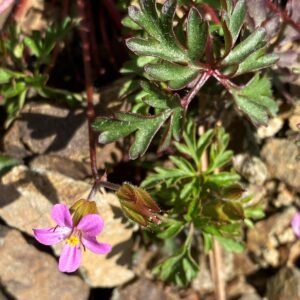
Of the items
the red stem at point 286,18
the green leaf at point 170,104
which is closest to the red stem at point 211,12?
the red stem at point 286,18

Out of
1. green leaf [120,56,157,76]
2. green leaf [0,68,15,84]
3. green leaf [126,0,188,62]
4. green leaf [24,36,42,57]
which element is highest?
green leaf [126,0,188,62]

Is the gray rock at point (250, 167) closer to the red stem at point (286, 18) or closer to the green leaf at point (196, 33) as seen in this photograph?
the red stem at point (286, 18)

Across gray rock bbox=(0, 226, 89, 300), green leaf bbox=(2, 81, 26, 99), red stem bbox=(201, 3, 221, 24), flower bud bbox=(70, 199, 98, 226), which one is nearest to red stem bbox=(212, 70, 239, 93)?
red stem bbox=(201, 3, 221, 24)

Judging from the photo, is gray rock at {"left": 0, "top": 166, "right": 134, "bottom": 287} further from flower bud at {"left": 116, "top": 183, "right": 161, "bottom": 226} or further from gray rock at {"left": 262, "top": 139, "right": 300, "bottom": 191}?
gray rock at {"left": 262, "top": 139, "right": 300, "bottom": 191}

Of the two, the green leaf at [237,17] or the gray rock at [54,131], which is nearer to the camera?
the green leaf at [237,17]

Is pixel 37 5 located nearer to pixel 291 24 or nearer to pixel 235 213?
pixel 291 24

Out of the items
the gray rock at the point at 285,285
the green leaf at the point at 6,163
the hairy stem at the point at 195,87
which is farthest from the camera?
the gray rock at the point at 285,285

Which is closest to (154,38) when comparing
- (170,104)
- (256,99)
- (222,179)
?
(170,104)

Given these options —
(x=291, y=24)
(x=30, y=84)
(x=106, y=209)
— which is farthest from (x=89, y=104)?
(x=291, y=24)

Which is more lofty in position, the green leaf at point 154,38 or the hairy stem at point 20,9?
the green leaf at point 154,38
